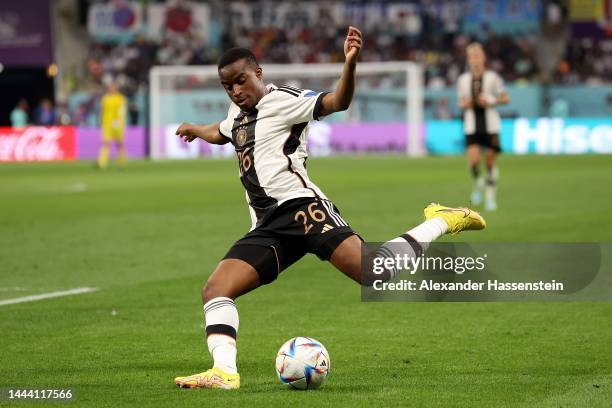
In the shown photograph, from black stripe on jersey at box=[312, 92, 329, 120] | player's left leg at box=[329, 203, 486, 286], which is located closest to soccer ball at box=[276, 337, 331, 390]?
player's left leg at box=[329, 203, 486, 286]

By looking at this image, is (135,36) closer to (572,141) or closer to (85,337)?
(572,141)

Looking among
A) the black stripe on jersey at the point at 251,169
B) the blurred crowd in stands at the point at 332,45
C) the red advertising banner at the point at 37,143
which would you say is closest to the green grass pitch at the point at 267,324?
the black stripe on jersey at the point at 251,169

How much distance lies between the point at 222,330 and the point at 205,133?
1457 mm

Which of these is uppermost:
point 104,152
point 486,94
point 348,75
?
point 348,75

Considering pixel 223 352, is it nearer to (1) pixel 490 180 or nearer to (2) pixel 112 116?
(1) pixel 490 180

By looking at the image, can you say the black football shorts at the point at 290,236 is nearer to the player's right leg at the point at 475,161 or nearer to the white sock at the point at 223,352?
the white sock at the point at 223,352

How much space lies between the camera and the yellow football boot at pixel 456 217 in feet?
23.4

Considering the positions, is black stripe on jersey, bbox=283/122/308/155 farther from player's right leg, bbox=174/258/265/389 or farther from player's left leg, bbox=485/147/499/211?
player's left leg, bbox=485/147/499/211

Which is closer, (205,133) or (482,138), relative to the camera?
(205,133)

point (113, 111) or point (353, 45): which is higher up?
point (353, 45)

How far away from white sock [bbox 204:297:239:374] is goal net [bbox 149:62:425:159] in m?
30.2

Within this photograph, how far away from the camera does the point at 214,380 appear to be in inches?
247

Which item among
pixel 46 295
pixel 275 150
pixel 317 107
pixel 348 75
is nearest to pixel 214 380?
pixel 275 150

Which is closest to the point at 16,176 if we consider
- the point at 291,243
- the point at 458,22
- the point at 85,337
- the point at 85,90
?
the point at 85,90
